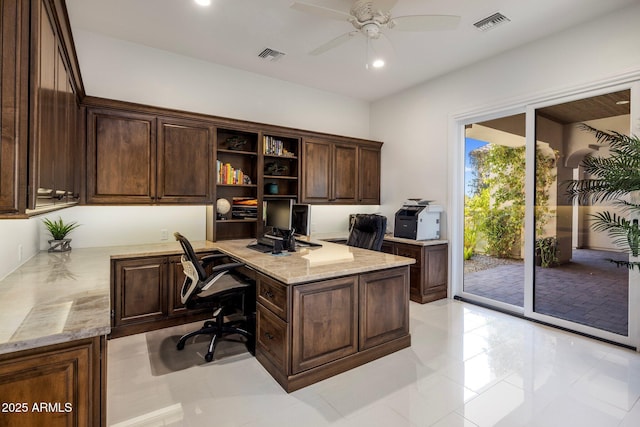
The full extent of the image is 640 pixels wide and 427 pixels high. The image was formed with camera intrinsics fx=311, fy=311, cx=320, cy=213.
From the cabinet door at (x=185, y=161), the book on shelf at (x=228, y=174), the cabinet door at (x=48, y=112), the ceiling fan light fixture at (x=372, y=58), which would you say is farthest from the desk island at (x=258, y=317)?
the ceiling fan light fixture at (x=372, y=58)

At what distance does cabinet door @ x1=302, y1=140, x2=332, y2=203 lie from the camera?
14.9 ft

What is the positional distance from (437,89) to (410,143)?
2.77 feet

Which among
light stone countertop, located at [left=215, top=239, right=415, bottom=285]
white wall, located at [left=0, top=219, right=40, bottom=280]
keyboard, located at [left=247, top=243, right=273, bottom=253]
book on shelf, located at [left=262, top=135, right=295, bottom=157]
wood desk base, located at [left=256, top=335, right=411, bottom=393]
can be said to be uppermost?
book on shelf, located at [left=262, top=135, right=295, bottom=157]

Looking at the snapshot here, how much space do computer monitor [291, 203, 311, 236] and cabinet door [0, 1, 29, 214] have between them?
229 cm

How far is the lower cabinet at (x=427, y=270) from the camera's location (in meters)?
4.10

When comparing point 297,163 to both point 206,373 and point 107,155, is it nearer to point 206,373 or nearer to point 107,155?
point 107,155

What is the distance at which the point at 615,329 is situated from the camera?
117 inches

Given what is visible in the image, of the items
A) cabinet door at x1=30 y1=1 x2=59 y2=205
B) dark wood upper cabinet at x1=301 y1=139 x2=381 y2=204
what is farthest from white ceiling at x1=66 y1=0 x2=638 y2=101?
cabinet door at x1=30 y1=1 x2=59 y2=205

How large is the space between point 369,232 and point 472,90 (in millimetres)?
2349

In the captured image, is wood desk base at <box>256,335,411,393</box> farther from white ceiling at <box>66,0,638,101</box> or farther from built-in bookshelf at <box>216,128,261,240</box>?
white ceiling at <box>66,0,638,101</box>

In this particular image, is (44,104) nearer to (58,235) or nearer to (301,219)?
(58,235)

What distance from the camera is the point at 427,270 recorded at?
13.6 ft

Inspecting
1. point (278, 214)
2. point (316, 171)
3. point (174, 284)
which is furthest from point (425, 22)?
point (174, 284)

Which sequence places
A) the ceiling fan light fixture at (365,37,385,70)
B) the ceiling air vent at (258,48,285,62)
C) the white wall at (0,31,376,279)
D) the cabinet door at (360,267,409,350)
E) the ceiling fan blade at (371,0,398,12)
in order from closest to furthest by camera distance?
1. the ceiling fan blade at (371,0,398,12)
2. the cabinet door at (360,267,409,350)
3. the white wall at (0,31,376,279)
4. the ceiling fan light fixture at (365,37,385,70)
5. the ceiling air vent at (258,48,285,62)
